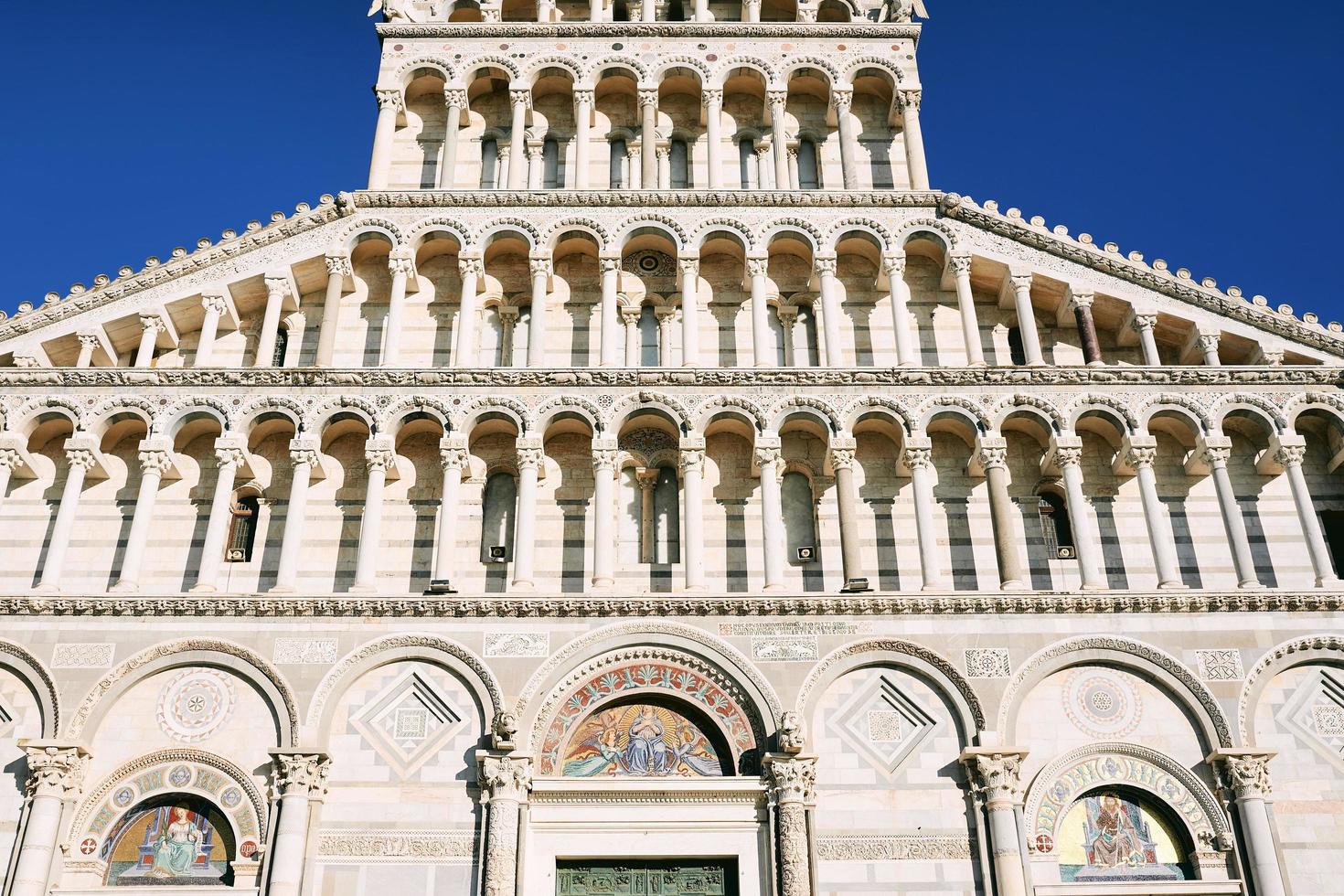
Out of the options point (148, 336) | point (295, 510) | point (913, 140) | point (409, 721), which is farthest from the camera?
point (913, 140)

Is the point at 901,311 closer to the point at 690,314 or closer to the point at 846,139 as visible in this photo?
the point at 690,314

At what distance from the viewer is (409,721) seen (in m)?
16.6

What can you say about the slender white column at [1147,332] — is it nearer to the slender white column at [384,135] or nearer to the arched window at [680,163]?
the arched window at [680,163]

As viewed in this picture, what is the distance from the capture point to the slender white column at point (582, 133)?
2117cm

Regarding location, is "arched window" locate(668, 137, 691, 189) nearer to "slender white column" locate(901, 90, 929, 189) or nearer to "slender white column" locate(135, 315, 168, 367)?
"slender white column" locate(901, 90, 929, 189)

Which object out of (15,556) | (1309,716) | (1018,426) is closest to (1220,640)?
(1309,716)

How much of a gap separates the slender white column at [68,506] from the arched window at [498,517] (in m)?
5.43

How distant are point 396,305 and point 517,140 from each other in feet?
12.8

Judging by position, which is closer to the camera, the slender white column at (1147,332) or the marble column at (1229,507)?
the marble column at (1229,507)

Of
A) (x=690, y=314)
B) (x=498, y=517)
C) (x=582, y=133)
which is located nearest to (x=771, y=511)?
(x=690, y=314)

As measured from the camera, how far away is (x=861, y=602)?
17078 mm

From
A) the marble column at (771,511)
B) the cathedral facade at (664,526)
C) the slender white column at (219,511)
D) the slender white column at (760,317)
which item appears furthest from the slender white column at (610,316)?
the slender white column at (219,511)

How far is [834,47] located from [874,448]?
7.66 m

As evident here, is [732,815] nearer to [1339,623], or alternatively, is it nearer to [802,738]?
[802,738]
